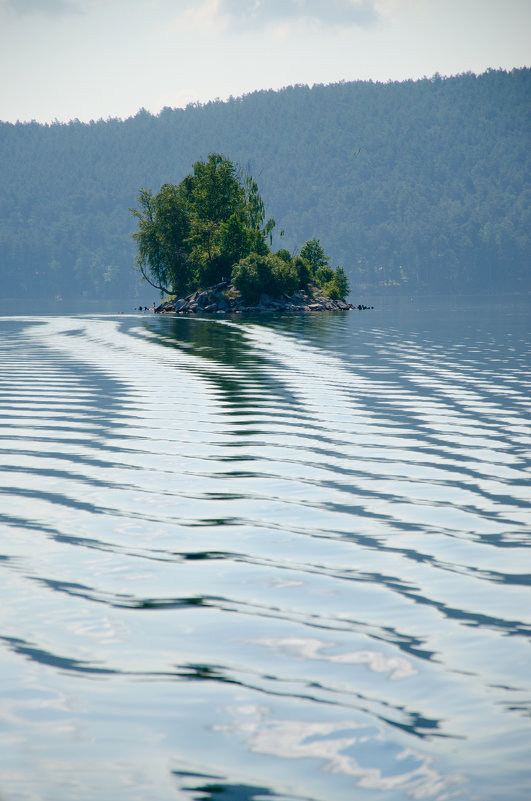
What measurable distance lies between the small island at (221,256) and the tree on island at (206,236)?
5.1 inches

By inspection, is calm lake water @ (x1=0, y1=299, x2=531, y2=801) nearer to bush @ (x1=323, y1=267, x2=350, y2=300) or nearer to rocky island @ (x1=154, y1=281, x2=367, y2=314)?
rocky island @ (x1=154, y1=281, x2=367, y2=314)

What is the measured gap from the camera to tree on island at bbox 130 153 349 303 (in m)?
116

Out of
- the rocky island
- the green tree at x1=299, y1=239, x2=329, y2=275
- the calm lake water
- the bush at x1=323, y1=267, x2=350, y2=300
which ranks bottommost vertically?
the calm lake water

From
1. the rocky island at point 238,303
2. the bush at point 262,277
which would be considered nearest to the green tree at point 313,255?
the rocky island at point 238,303

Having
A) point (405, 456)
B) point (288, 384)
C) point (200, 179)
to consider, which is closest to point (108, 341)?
point (288, 384)

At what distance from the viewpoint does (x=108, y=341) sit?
174 ft

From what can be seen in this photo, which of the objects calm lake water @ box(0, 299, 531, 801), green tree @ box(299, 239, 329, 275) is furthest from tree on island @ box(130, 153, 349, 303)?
calm lake water @ box(0, 299, 531, 801)

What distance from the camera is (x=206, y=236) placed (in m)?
116

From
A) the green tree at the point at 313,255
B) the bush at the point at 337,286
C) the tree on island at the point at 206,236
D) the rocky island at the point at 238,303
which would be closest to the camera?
the rocky island at the point at 238,303

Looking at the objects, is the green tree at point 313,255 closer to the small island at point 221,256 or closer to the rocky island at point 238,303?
the small island at point 221,256

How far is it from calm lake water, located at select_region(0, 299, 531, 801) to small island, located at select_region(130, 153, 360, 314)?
290ft

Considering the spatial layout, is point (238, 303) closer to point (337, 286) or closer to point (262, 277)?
point (262, 277)

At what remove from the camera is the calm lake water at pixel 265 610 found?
18.4 feet

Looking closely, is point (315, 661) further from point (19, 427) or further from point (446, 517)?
point (19, 427)
